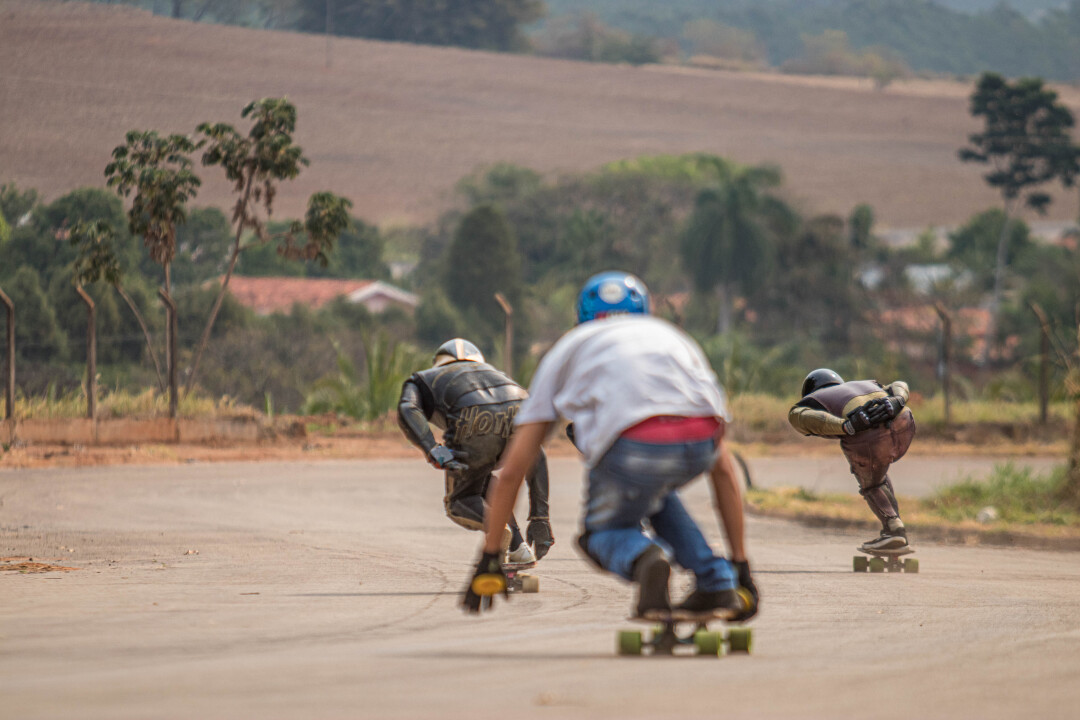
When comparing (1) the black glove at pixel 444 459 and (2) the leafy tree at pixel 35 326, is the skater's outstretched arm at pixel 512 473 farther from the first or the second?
(2) the leafy tree at pixel 35 326

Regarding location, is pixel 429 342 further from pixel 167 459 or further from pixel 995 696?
pixel 995 696

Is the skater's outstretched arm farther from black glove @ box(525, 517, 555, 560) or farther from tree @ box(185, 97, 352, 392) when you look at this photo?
tree @ box(185, 97, 352, 392)

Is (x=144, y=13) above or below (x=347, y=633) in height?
above

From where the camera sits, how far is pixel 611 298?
5949 mm

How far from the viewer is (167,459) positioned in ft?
70.3

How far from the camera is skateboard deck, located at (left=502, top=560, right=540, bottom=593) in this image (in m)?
8.22

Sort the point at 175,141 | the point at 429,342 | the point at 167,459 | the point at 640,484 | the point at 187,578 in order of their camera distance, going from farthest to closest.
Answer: the point at 429,342 < the point at 175,141 < the point at 167,459 < the point at 187,578 < the point at 640,484

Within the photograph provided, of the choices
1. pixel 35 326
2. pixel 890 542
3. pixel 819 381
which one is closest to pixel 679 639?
pixel 890 542

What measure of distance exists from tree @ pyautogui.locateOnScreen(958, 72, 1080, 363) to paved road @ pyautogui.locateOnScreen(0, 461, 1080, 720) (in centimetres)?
6154

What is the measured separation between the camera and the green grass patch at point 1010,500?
46.3 feet

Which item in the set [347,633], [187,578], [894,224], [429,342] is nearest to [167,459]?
[187,578]

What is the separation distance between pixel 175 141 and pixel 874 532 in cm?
1744

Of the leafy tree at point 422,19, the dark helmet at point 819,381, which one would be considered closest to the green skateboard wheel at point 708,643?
the dark helmet at point 819,381

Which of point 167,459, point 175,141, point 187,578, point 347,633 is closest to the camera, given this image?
point 347,633
